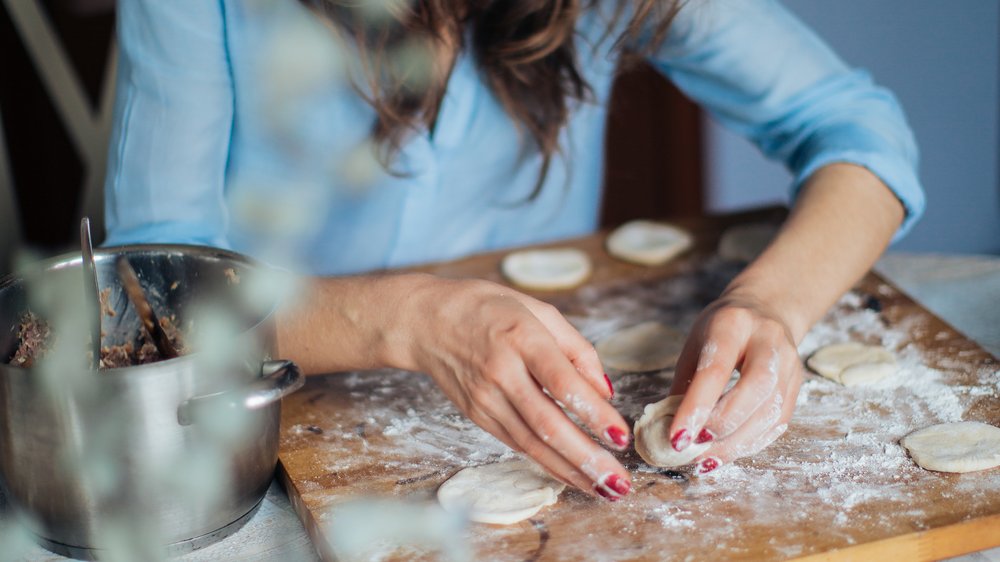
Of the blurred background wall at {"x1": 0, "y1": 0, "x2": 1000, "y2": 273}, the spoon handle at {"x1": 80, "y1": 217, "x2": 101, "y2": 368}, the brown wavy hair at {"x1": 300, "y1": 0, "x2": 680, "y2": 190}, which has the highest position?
the brown wavy hair at {"x1": 300, "y1": 0, "x2": 680, "y2": 190}

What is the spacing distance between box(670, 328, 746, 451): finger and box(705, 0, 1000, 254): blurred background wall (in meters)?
2.02

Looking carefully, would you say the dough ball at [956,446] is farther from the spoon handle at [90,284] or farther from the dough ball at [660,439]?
the spoon handle at [90,284]

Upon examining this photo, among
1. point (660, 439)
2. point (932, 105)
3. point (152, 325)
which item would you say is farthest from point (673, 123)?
point (152, 325)

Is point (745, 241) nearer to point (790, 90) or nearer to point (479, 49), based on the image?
point (790, 90)

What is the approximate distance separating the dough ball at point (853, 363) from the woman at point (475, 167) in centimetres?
5

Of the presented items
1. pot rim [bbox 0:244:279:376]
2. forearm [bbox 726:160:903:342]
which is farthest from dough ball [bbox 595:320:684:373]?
pot rim [bbox 0:244:279:376]

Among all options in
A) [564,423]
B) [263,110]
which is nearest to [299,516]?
[564,423]

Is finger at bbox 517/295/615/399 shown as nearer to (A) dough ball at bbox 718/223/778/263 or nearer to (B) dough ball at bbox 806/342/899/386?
(B) dough ball at bbox 806/342/899/386

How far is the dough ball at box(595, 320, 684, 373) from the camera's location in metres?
1.23

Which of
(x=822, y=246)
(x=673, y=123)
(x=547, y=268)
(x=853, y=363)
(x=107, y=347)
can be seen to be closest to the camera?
(x=107, y=347)

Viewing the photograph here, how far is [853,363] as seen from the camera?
118 cm

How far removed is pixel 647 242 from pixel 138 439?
37.3 inches

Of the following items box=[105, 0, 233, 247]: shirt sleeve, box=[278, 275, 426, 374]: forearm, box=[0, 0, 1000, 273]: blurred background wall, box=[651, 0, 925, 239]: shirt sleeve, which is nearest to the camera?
box=[278, 275, 426, 374]: forearm

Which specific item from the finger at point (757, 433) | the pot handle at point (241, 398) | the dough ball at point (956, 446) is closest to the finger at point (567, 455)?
the finger at point (757, 433)
